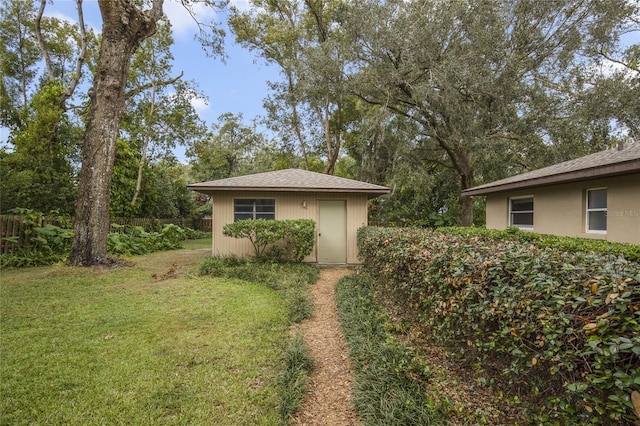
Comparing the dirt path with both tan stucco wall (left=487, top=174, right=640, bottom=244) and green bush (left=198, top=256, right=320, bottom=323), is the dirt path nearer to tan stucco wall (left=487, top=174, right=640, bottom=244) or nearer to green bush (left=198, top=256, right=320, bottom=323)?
green bush (left=198, top=256, right=320, bottom=323)

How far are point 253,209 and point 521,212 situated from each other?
343 inches

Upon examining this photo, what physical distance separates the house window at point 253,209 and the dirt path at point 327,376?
16.7 feet

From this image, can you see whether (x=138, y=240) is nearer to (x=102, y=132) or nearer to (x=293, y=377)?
(x=102, y=132)

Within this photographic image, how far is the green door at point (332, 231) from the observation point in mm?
9961

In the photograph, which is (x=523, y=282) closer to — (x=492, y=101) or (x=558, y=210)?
(x=558, y=210)

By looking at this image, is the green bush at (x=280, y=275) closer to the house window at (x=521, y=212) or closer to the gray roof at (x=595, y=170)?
the gray roof at (x=595, y=170)

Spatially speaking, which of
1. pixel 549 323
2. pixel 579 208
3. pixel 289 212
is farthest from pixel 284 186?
pixel 549 323

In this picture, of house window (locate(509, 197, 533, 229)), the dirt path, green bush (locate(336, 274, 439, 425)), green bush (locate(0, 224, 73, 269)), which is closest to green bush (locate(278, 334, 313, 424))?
the dirt path

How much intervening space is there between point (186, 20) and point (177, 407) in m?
13.3

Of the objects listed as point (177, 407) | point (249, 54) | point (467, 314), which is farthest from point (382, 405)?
point (249, 54)

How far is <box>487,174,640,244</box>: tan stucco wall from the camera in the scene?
6199 mm

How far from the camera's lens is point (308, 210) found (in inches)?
391

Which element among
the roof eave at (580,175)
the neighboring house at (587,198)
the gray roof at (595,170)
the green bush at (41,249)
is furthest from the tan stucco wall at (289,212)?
the neighboring house at (587,198)

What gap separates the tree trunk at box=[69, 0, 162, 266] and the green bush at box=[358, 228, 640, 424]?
862cm
